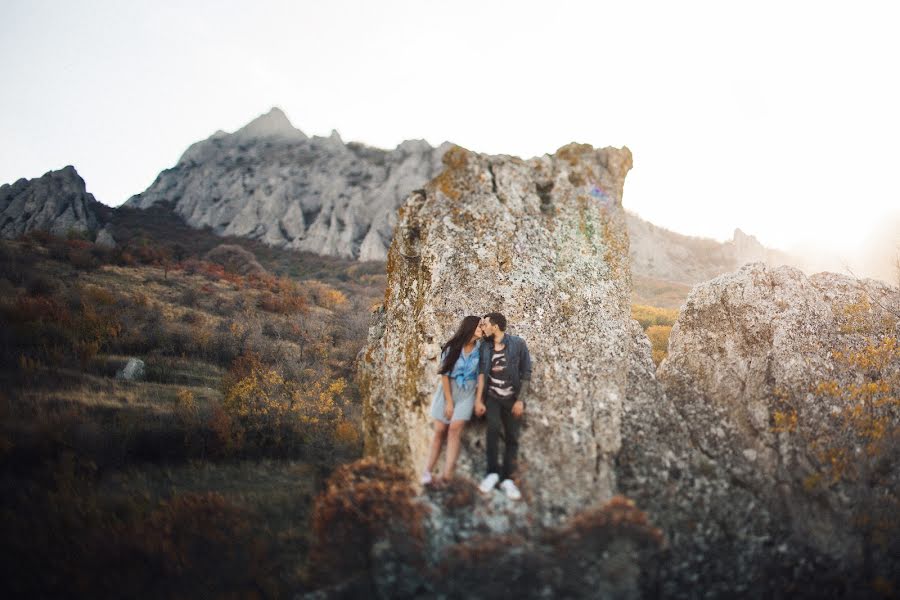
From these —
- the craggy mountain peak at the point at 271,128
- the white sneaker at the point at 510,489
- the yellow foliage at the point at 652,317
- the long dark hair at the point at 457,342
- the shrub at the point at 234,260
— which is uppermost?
the craggy mountain peak at the point at 271,128

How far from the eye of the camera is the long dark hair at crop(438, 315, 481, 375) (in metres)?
4.45

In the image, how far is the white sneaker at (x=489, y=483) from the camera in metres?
4.06

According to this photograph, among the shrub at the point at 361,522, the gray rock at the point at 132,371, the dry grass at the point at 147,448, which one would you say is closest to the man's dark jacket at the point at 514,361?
the shrub at the point at 361,522

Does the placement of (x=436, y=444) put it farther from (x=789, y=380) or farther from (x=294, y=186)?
(x=294, y=186)

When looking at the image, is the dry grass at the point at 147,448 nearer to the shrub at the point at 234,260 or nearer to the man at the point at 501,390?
the man at the point at 501,390

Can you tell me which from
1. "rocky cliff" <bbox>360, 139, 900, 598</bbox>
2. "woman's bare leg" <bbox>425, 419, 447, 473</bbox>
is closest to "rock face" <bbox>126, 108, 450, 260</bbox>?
"rocky cliff" <bbox>360, 139, 900, 598</bbox>

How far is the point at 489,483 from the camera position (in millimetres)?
4094

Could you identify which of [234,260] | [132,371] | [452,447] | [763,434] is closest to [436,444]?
[452,447]

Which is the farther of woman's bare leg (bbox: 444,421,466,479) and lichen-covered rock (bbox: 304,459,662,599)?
woman's bare leg (bbox: 444,421,466,479)

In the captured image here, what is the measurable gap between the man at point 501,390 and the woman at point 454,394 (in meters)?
0.11

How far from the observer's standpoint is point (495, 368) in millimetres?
4586

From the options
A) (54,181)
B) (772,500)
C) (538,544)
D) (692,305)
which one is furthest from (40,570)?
(54,181)

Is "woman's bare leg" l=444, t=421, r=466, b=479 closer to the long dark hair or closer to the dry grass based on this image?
the long dark hair

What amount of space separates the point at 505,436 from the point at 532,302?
1785 mm
